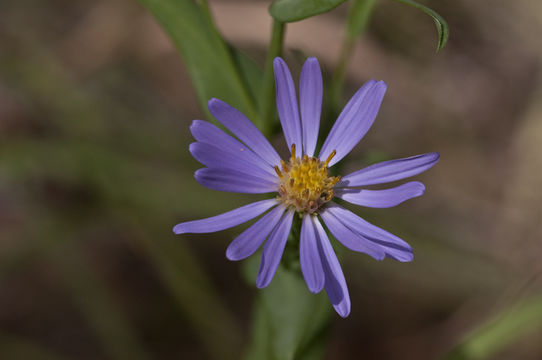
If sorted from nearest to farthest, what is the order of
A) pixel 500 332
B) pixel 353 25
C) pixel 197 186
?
pixel 353 25, pixel 500 332, pixel 197 186

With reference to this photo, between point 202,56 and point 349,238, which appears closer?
point 349,238

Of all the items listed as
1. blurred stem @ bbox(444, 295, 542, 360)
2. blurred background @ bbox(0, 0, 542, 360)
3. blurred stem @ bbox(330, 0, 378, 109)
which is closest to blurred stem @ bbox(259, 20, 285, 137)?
blurred stem @ bbox(330, 0, 378, 109)

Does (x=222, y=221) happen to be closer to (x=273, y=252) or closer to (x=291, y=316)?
(x=273, y=252)

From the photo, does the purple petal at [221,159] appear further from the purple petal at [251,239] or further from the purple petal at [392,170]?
the purple petal at [392,170]

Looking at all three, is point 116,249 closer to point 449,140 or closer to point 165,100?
point 165,100

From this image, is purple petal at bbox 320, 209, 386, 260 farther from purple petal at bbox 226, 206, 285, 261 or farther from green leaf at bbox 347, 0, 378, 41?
green leaf at bbox 347, 0, 378, 41

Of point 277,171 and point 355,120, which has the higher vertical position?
point 355,120

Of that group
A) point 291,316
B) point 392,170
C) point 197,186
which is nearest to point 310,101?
point 392,170
